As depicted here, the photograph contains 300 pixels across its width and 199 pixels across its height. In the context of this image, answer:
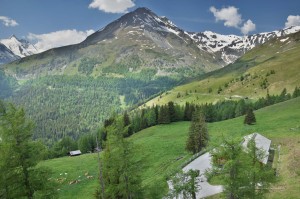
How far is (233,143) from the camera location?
32594mm

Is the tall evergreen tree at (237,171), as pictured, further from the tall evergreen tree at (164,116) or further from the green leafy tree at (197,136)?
the tall evergreen tree at (164,116)

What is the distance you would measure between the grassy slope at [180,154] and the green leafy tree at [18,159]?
10228mm

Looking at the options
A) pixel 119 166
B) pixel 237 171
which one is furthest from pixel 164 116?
pixel 237 171

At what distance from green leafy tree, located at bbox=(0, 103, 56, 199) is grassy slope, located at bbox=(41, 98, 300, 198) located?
33.6 feet

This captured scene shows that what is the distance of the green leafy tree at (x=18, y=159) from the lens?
29697mm

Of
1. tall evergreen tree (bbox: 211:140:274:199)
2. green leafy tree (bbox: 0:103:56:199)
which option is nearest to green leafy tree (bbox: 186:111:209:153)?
tall evergreen tree (bbox: 211:140:274:199)

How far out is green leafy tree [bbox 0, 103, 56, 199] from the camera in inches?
1169

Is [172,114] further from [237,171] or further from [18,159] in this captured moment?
[18,159]

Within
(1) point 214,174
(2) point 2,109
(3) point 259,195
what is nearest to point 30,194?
(2) point 2,109

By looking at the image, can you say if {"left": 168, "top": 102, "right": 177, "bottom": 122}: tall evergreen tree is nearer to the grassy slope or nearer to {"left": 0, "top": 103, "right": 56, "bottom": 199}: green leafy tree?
the grassy slope

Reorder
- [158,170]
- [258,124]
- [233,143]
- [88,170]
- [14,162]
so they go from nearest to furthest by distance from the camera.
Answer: [14,162] → [233,143] → [158,170] → [88,170] → [258,124]

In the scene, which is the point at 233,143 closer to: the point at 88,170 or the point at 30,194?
the point at 30,194

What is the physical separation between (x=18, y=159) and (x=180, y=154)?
2125 inches

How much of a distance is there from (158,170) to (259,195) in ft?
123
